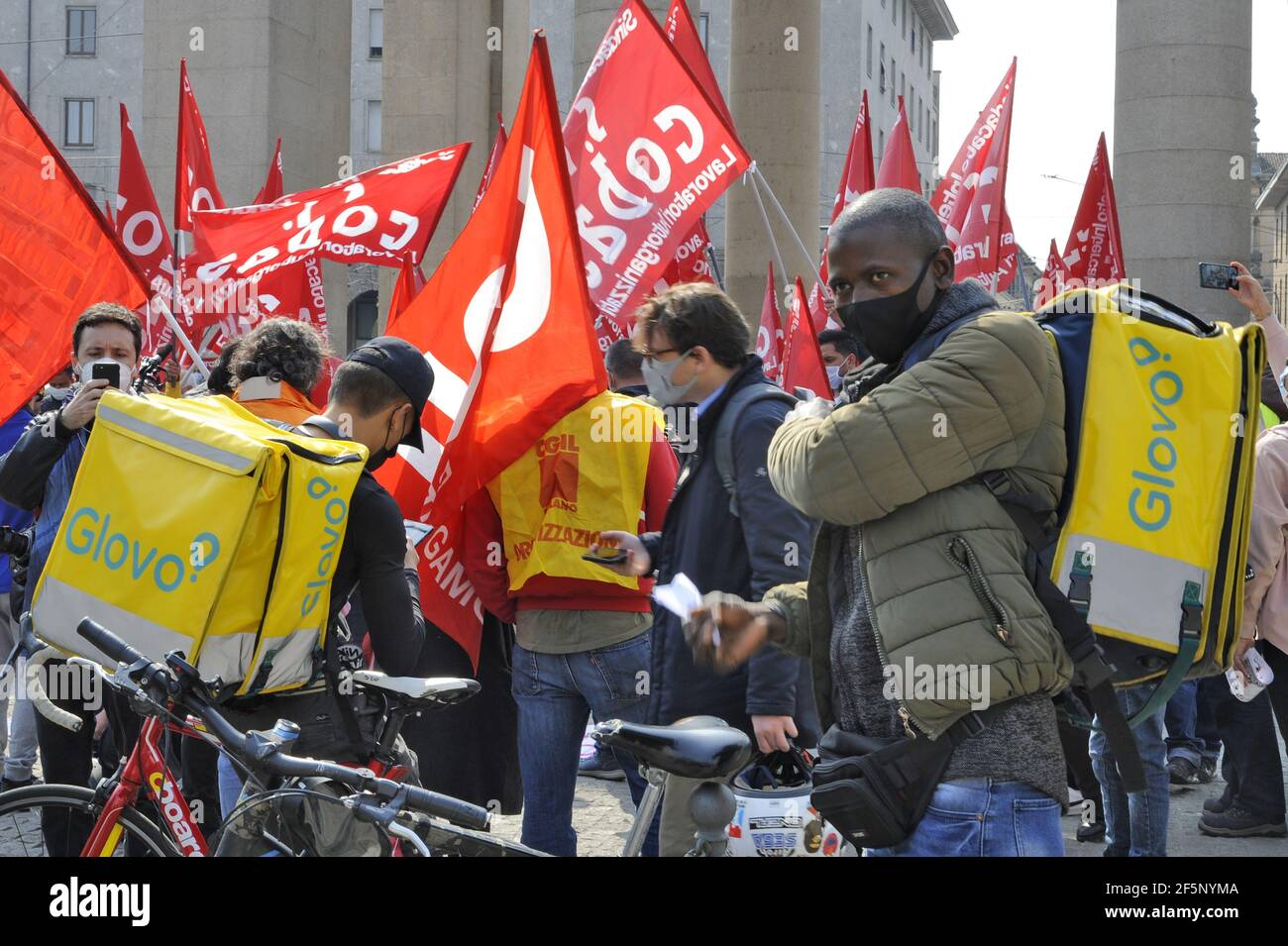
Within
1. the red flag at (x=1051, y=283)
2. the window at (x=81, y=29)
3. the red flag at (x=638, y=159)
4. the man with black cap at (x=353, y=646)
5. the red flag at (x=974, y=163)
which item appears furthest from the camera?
the window at (x=81, y=29)

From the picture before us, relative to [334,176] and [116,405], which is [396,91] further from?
[116,405]

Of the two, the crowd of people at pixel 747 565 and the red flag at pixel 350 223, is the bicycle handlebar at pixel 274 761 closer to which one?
the crowd of people at pixel 747 565

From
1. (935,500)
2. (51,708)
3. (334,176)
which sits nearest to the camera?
(935,500)

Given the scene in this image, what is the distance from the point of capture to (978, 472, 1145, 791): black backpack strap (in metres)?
2.72

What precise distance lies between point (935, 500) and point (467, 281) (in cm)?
314

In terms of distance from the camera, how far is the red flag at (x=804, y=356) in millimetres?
9422

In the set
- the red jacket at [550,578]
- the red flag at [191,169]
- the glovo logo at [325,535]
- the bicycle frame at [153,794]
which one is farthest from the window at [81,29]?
the glovo logo at [325,535]

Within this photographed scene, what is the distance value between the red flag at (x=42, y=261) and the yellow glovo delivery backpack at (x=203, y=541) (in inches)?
109

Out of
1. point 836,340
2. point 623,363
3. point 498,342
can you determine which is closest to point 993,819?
point 498,342

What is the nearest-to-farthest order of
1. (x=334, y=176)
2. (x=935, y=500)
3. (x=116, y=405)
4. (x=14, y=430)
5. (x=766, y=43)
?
(x=935, y=500), (x=116, y=405), (x=14, y=430), (x=766, y=43), (x=334, y=176)

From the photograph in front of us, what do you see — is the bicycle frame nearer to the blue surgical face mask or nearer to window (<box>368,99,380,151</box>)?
the blue surgical face mask

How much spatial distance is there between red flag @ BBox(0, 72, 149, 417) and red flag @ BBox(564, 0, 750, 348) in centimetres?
253
